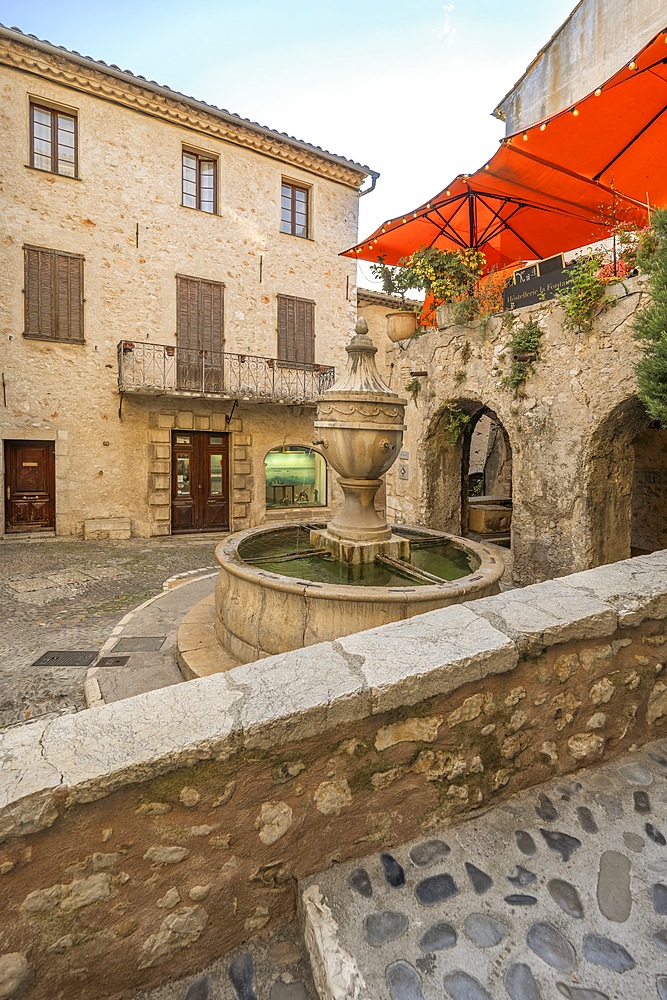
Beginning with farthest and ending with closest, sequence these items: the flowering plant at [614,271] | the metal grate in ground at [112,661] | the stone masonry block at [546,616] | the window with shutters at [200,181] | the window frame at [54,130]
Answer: the window with shutters at [200,181], the window frame at [54,130], the flowering plant at [614,271], the metal grate in ground at [112,661], the stone masonry block at [546,616]

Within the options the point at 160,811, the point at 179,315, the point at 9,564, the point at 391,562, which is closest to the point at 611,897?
the point at 160,811

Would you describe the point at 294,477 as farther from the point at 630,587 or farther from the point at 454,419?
the point at 630,587

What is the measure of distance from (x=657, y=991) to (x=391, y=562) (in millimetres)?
3444

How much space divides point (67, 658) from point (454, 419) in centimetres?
643

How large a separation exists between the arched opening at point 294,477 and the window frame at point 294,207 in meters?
5.53

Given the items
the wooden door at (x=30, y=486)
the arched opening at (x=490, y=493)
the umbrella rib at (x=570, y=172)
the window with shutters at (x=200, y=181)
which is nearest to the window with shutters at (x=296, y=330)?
the window with shutters at (x=200, y=181)

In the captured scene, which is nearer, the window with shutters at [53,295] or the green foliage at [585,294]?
the green foliage at [585,294]

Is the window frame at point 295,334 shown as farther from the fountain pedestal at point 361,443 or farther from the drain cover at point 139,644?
the drain cover at point 139,644

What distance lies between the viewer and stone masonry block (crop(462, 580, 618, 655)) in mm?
2000

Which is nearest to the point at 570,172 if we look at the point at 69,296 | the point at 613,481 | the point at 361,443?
the point at 613,481

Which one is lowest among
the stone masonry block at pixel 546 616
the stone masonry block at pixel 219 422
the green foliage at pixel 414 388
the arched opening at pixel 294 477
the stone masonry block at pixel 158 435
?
the stone masonry block at pixel 546 616

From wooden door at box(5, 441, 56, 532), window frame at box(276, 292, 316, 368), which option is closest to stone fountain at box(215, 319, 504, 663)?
wooden door at box(5, 441, 56, 532)

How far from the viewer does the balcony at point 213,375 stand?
1097 centimetres

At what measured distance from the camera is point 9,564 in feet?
26.6
